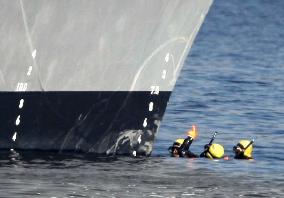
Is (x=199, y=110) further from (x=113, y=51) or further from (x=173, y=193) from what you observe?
(x=173, y=193)

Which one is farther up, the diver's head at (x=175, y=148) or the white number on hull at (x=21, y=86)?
the white number on hull at (x=21, y=86)

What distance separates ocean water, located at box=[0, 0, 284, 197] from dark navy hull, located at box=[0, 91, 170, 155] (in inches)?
14.5

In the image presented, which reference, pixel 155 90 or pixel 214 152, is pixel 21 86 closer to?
pixel 155 90

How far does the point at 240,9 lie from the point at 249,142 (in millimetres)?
94848

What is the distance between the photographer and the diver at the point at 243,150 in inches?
1341

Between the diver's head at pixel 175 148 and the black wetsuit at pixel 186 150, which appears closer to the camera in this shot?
the black wetsuit at pixel 186 150

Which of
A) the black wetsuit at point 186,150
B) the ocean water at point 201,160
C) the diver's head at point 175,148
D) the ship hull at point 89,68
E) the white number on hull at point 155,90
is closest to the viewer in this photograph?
the ocean water at point 201,160

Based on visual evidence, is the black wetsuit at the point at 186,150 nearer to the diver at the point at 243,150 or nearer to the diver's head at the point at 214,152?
the diver's head at the point at 214,152

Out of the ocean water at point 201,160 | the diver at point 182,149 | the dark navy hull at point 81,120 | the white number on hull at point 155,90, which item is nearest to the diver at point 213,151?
the diver at point 182,149

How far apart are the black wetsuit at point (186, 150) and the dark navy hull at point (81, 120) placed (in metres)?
1.09

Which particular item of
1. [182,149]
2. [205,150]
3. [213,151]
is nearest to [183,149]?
[182,149]

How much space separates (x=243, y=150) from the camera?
3412cm

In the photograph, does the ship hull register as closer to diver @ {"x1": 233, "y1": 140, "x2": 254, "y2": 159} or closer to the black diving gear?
the black diving gear

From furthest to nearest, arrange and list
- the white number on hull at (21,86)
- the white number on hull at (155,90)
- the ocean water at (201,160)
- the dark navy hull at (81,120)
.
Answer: the white number on hull at (155,90) → the dark navy hull at (81,120) → the white number on hull at (21,86) → the ocean water at (201,160)
